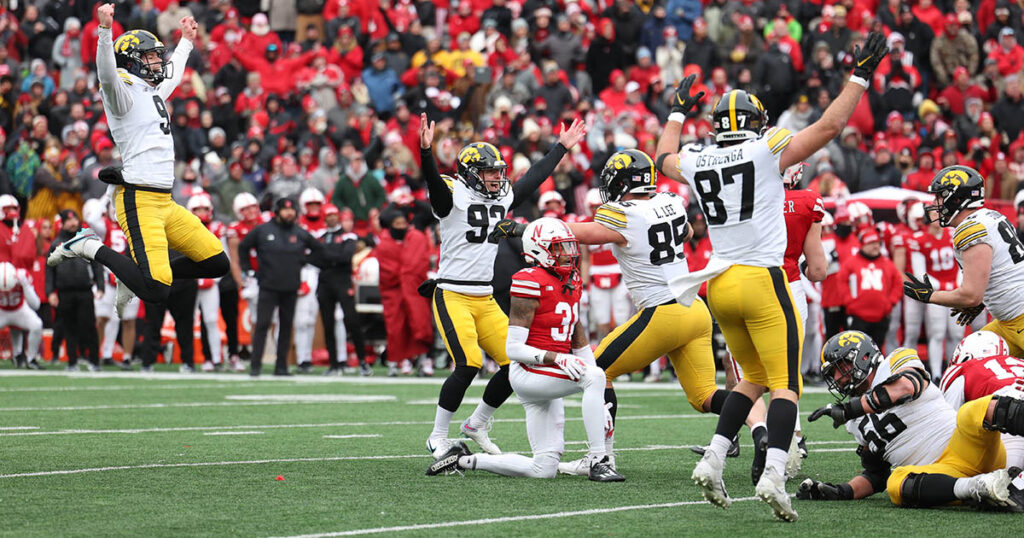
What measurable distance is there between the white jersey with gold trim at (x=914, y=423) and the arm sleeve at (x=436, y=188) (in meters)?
3.03

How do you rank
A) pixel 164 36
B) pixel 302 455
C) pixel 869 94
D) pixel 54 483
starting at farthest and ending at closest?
pixel 164 36, pixel 869 94, pixel 302 455, pixel 54 483

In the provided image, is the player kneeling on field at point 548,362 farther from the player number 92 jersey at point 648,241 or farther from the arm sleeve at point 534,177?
the arm sleeve at point 534,177

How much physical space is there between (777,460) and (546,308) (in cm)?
173

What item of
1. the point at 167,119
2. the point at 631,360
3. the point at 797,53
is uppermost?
the point at 797,53

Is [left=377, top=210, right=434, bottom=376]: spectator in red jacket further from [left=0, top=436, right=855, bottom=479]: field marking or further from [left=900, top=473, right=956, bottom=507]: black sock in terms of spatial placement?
[left=900, top=473, right=956, bottom=507]: black sock

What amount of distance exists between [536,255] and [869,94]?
1383cm

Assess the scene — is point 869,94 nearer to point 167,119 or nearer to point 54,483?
point 167,119

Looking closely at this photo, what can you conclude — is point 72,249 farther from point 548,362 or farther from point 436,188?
point 548,362

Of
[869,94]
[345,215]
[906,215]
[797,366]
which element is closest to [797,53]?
[869,94]

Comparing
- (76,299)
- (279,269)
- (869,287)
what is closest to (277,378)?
(279,269)

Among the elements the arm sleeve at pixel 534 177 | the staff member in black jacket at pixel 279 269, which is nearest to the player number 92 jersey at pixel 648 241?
the arm sleeve at pixel 534 177

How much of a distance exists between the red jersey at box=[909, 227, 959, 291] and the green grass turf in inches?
171

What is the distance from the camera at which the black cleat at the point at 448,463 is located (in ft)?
25.0

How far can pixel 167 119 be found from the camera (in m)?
8.88
